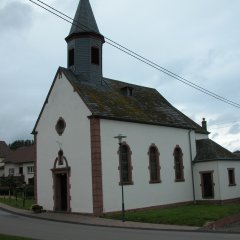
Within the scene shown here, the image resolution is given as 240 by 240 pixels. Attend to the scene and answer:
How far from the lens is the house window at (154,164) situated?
105 ft

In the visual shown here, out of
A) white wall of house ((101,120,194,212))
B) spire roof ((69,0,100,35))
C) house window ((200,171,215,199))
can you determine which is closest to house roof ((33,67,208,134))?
white wall of house ((101,120,194,212))

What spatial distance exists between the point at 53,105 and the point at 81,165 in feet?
18.4

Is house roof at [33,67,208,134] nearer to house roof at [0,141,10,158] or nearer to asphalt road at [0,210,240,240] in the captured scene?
asphalt road at [0,210,240,240]

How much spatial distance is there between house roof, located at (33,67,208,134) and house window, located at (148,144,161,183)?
6.88 ft

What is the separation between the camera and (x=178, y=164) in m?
35.3

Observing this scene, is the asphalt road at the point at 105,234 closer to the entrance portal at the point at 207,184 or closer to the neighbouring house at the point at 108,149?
the neighbouring house at the point at 108,149

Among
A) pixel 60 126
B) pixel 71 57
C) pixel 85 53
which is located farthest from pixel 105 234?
pixel 71 57

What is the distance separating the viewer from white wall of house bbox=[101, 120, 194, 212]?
2820 centimetres

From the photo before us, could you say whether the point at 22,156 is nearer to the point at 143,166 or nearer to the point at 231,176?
the point at 231,176

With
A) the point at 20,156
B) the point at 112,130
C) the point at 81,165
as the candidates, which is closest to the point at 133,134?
the point at 112,130

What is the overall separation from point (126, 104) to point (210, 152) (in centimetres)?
888

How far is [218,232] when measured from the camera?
1953 cm

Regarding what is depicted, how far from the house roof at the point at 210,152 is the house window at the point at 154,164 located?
5175 mm

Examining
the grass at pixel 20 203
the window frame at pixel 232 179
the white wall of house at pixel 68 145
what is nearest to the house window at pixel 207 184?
the window frame at pixel 232 179
